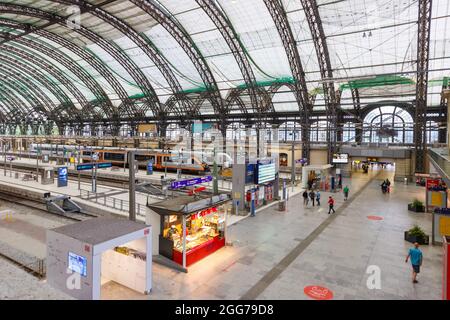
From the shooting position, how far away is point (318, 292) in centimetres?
876

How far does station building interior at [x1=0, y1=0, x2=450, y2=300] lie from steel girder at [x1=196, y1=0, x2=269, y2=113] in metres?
0.25

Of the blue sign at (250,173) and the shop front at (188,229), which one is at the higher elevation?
the blue sign at (250,173)

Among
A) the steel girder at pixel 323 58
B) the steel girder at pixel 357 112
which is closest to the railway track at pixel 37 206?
the steel girder at pixel 323 58

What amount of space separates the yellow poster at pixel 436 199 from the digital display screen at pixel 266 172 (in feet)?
33.7

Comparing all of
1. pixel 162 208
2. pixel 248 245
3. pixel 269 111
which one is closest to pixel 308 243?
pixel 248 245

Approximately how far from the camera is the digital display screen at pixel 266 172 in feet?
64.1

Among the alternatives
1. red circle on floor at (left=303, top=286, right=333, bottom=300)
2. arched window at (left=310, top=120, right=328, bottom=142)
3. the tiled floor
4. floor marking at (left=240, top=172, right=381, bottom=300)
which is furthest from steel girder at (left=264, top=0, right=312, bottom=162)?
red circle on floor at (left=303, top=286, right=333, bottom=300)

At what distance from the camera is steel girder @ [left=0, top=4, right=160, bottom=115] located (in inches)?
1249

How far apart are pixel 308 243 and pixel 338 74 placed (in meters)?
29.0

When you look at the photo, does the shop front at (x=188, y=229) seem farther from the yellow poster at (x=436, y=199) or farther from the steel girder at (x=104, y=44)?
the steel girder at (x=104, y=44)

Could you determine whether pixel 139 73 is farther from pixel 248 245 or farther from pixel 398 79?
pixel 248 245

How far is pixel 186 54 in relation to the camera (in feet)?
131

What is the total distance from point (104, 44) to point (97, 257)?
131ft

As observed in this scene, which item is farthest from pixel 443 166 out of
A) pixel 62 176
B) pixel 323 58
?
pixel 62 176
